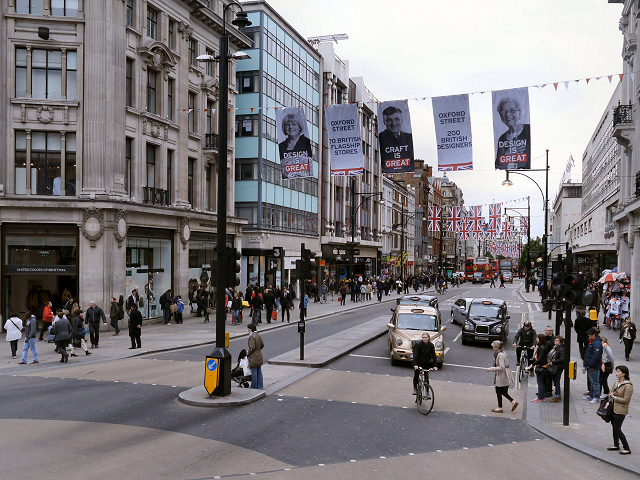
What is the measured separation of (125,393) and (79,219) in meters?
14.0

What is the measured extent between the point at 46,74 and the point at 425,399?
22.4 m

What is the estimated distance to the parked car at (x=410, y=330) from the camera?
18.1 meters

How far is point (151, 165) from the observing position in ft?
97.6

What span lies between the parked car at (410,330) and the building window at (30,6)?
67.3 ft

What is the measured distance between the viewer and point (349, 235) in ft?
205

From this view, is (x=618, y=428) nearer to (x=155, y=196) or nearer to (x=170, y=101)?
(x=155, y=196)

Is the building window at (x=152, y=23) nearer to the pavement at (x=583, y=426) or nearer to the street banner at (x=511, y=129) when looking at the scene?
the street banner at (x=511, y=129)

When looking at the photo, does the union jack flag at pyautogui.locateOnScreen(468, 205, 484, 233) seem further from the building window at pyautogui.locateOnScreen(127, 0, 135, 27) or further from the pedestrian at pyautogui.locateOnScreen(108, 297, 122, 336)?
the pedestrian at pyautogui.locateOnScreen(108, 297, 122, 336)

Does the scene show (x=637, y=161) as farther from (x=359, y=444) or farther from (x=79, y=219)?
(x=79, y=219)

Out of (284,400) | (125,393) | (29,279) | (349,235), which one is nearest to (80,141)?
(29,279)

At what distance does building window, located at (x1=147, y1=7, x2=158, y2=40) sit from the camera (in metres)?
29.3

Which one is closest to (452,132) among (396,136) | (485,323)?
(396,136)

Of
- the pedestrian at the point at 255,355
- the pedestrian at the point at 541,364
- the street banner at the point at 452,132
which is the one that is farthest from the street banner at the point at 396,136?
the pedestrian at the point at 255,355

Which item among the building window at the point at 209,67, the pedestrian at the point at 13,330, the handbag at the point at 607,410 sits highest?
the building window at the point at 209,67
